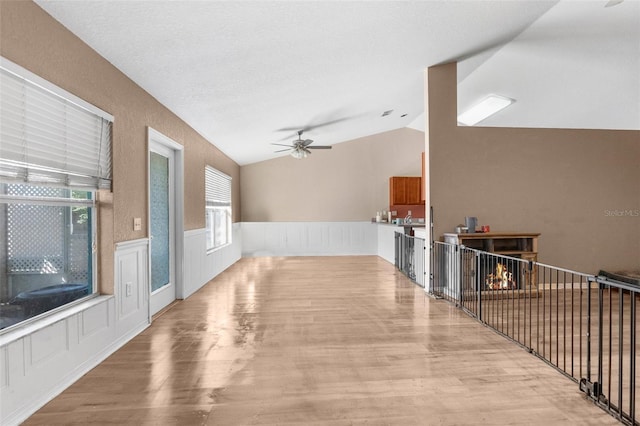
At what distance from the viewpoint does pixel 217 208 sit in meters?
Result: 6.68

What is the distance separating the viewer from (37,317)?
215 centimetres

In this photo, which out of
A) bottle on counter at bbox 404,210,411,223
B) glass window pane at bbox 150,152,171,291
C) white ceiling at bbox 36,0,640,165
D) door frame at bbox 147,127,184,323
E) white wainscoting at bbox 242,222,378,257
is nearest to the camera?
white ceiling at bbox 36,0,640,165

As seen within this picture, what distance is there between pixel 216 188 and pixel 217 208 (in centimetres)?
42

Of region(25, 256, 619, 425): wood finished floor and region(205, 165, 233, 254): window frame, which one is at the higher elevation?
region(205, 165, 233, 254): window frame

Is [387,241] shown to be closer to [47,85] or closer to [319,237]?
[319,237]

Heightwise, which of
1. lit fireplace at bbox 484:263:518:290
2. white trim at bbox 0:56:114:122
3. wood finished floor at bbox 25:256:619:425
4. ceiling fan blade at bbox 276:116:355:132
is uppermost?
ceiling fan blade at bbox 276:116:355:132

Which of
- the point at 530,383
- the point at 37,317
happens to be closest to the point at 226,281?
the point at 37,317

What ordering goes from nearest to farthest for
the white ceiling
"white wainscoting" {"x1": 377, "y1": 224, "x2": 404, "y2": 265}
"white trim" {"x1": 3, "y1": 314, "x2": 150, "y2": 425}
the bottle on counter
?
Answer: "white trim" {"x1": 3, "y1": 314, "x2": 150, "y2": 425}, the white ceiling, "white wainscoting" {"x1": 377, "y1": 224, "x2": 404, "y2": 265}, the bottle on counter

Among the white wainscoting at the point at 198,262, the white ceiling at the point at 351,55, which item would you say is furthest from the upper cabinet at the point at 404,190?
the white wainscoting at the point at 198,262

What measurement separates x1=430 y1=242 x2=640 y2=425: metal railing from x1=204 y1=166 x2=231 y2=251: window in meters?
3.90

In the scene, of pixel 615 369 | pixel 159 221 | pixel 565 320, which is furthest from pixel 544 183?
pixel 159 221

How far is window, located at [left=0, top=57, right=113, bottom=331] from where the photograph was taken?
1.92m

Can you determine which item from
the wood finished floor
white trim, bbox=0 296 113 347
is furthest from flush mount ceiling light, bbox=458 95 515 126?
white trim, bbox=0 296 113 347

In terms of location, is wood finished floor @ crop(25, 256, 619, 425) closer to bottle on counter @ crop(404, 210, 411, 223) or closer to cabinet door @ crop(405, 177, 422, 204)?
bottle on counter @ crop(404, 210, 411, 223)
